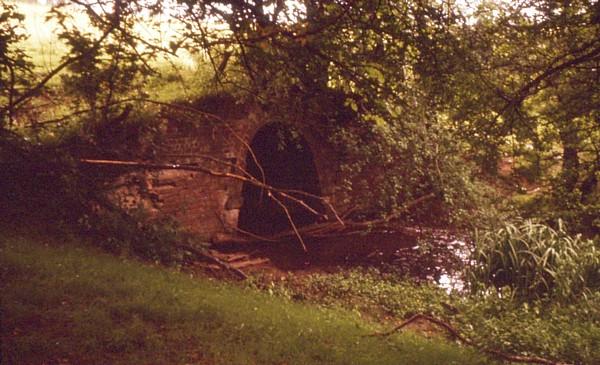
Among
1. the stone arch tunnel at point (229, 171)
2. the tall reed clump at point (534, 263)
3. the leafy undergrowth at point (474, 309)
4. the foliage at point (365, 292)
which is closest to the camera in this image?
the leafy undergrowth at point (474, 309)

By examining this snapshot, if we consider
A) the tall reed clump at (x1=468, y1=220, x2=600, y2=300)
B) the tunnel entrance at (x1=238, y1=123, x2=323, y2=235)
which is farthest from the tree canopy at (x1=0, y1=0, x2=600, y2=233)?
the tunnel entrance at (x1=238, y1=123, x2=323, y2=235)

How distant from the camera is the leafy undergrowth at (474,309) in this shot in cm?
639

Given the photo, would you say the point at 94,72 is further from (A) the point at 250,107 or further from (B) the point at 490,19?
(A) the point at 250,107

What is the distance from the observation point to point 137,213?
889 cm

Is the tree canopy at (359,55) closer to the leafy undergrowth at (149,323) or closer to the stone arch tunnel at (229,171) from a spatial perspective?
the leafy undergrowth at (149,323)

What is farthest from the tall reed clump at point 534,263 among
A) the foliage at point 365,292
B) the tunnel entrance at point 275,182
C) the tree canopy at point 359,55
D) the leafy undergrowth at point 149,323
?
the tunnel entrance at point 275,182

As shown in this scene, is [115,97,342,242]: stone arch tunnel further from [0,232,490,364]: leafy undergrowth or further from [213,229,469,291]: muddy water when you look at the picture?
[0,232,490,364]: leafy undergrowth

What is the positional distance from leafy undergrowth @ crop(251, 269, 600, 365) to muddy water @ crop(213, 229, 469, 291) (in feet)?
2.61

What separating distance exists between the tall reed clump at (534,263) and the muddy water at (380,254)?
3.56 feet

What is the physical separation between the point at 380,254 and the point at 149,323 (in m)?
8.39

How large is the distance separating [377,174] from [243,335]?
657 centimetres

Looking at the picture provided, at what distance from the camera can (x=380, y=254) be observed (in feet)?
43.1

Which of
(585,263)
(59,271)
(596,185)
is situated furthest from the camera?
(596,185)

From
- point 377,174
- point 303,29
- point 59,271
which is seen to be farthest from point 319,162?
point 303,29
